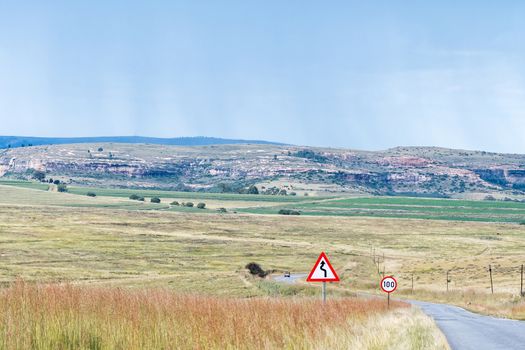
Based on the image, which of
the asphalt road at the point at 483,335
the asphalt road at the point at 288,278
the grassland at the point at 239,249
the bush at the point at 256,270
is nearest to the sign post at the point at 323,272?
the asphalt road at the point at 483,335

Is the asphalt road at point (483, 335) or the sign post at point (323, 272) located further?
the sign post at point (323, 272)

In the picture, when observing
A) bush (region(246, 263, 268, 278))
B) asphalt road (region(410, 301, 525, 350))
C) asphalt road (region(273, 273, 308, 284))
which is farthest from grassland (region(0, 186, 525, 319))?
asphalt road (region(410, 301, 525, 350))

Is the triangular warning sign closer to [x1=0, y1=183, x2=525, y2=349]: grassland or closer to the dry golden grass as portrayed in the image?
[x1=0, y1=183, x2=525, y2=349]: grassland

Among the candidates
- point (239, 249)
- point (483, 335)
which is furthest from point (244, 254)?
point (483, 335)

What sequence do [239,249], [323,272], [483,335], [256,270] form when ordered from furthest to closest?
[239,249] → [256,270] → [323,272] → [483,335]

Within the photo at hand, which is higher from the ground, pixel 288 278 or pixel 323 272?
pixel 323 272

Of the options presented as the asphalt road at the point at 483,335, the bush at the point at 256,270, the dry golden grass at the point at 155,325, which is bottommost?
the bush at the point at 256,270

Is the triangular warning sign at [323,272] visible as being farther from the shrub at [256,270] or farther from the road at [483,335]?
the shrub at [256,270]

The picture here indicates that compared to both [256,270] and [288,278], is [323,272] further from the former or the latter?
[256,270]

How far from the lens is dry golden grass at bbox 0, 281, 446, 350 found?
15117 mm

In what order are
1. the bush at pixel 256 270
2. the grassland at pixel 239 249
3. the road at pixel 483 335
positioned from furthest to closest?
the bush at pixel 256 270, the grassland at pixel 239 249, the road at pixel 483 335

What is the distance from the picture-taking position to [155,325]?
52.5ft

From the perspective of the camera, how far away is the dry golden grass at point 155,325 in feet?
49.6

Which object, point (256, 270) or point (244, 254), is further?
point (244, 254)
